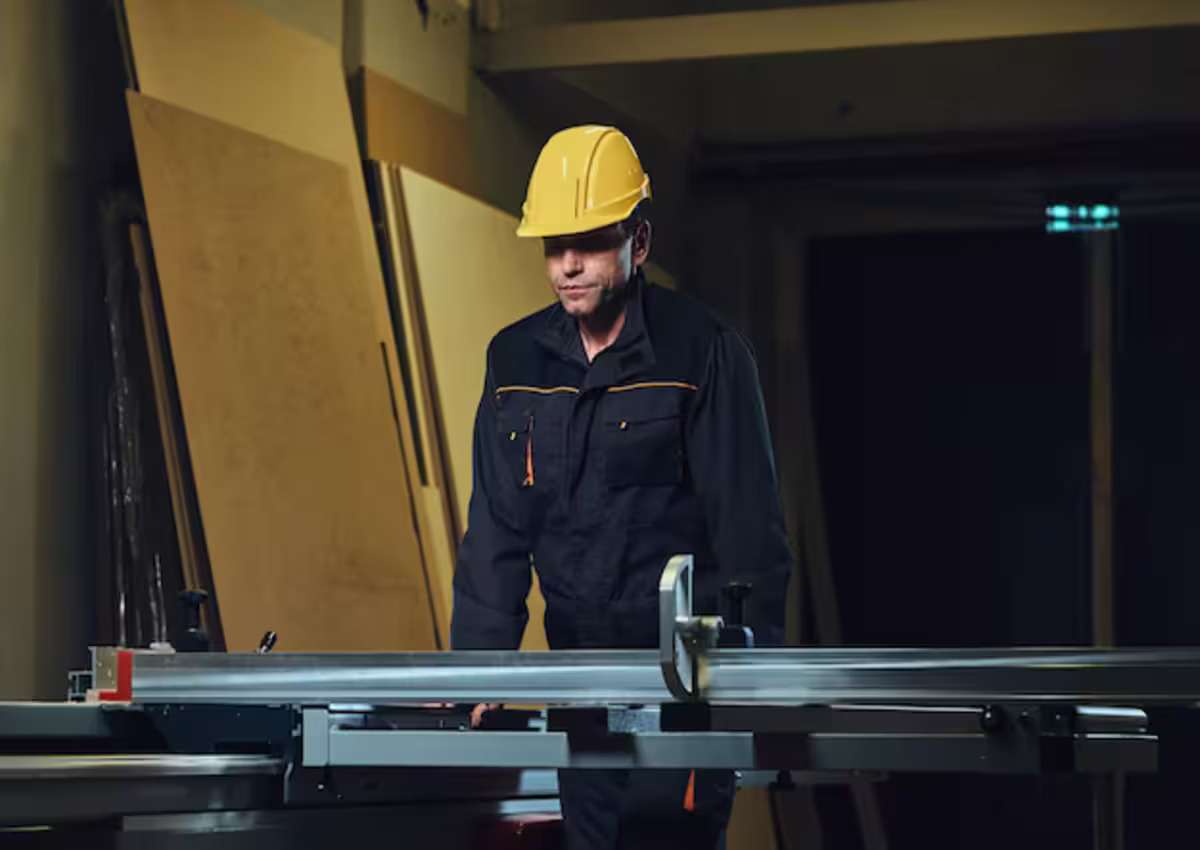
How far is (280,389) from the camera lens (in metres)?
4.20

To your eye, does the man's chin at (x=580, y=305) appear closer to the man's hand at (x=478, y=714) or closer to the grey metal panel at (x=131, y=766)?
the man's hand at (x=478, y=714)

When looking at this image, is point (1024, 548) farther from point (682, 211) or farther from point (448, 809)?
point (448, 809)

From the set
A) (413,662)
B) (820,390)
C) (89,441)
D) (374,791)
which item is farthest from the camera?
(820,390)

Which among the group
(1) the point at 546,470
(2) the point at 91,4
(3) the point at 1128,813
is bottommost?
(3) the point at 1128,813

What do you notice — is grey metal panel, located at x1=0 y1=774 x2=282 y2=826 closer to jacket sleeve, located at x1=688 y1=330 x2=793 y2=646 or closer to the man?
the man

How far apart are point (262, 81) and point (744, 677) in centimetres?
267

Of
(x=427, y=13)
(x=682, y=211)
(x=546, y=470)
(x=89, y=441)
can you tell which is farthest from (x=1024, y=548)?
(x=546, y=470)

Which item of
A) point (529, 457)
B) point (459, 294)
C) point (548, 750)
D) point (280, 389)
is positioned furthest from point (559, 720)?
point (459, 294)

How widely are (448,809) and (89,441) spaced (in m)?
1.75

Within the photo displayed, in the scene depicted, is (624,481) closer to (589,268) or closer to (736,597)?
(589,268)

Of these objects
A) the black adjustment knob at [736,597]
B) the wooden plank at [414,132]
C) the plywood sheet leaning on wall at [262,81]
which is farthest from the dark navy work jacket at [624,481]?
the wooden plank at [414,132]

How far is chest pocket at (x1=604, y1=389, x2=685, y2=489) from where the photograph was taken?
8.66 feet

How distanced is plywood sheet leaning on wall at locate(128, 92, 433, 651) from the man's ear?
1383mm

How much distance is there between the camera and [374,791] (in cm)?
234
